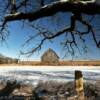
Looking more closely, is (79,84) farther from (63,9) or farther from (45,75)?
(45,75)

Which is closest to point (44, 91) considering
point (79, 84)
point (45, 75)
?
point (79, 84)

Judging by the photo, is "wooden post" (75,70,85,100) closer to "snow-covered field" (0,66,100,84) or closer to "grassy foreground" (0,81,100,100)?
"grassy foreground" (0,81,100,100)

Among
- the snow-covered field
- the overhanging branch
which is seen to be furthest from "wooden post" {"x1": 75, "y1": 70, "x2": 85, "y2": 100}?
the snow-covered field

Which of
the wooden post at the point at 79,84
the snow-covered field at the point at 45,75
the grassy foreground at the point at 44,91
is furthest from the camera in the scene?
the snow-covered field at the point at 45,75

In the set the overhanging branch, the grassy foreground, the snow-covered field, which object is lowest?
the grassy foreground

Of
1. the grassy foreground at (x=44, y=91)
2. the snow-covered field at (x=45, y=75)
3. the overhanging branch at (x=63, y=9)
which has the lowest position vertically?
the grassy foreground at (x=44, y=91)

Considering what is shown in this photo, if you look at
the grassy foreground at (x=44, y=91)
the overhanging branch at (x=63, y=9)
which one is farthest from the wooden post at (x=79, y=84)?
the overhanging branch at (x=63, y=9)

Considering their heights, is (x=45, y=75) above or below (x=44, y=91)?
above

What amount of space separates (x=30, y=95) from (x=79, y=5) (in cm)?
886

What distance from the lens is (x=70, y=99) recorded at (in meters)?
15.3

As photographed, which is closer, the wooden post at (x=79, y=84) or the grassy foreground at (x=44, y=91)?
the wooden post at (x=79, y=84)

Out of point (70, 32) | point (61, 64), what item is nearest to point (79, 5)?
point (70, 32)

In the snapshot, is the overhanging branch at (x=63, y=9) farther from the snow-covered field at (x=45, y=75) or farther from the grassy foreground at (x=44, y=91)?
the snow-covered field at (x=45, y=75)

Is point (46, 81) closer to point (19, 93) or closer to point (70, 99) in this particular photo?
point (19, 93)
